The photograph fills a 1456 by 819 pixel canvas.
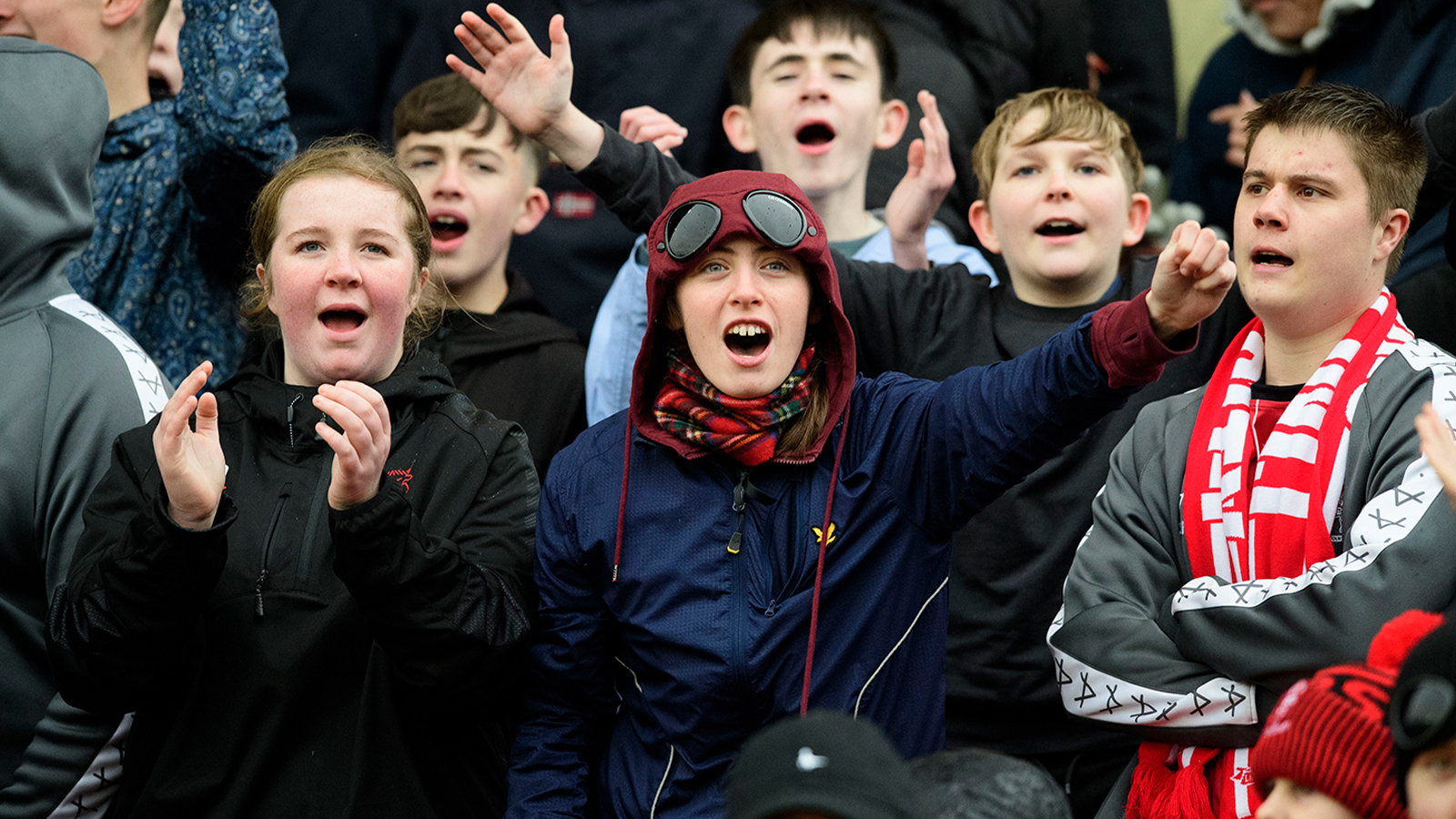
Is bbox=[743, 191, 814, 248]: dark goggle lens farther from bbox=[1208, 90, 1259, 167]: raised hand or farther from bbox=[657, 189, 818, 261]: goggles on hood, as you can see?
bbox=[1208, 90, 1259, 167]: raised hand

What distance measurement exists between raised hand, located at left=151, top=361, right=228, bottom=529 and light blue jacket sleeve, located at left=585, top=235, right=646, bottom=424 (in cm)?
143

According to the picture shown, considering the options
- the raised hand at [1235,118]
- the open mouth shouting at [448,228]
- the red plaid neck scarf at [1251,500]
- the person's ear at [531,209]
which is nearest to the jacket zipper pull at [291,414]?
the open mouth shouting at [448,228]

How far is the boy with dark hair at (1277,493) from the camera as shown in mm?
2684

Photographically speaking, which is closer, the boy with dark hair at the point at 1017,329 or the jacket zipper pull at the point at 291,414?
the jacket zipper pull at the point at 291,414

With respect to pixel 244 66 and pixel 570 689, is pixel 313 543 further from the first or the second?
pixel 244 66

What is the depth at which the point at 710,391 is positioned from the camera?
3.04m

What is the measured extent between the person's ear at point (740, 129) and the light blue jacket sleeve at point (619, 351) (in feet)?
2.69

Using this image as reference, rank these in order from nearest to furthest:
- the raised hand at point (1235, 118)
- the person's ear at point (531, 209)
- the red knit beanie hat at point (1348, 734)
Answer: the red knit beanie hat at point (1348, 734) → the person's ear at point (531, 209) → the raised hand at point (1235, 118)

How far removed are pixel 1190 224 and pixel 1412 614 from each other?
29.2 inches

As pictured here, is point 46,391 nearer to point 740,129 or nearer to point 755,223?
point 755,223

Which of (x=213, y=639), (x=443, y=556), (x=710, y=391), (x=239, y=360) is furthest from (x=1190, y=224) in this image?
(x=239, y=360)

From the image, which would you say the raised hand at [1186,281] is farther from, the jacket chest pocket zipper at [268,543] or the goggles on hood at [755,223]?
the jacket chest pocket zipper at [268,543]

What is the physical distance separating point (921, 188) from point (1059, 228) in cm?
38

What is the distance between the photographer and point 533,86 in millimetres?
3633
